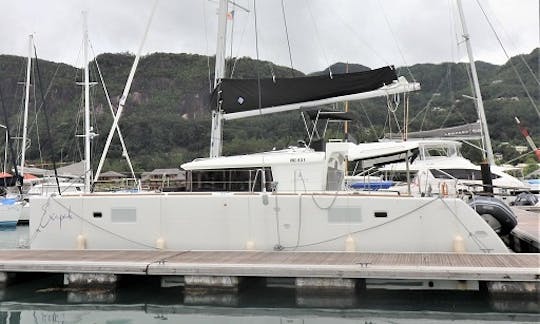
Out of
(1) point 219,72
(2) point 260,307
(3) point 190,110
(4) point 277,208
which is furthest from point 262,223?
(3) point 190,110

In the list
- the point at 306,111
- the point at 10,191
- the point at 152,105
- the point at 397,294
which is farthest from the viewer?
the point at 152,105

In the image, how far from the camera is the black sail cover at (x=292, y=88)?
1149cm

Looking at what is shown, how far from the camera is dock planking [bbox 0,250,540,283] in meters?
8.42

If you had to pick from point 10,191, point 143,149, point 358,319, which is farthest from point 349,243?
point 143,149

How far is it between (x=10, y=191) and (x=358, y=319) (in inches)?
1235

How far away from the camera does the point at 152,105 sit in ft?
336

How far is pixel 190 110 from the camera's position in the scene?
3895 inches

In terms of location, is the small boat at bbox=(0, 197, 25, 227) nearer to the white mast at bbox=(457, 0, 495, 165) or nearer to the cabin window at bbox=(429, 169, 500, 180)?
the cabin window at bbox=(429, 169, 500, 180)

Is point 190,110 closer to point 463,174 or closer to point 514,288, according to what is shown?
point 463,174

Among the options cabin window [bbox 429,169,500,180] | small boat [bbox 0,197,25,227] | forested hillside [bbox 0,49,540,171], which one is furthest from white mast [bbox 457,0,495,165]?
small boat [bbox 0,197,25,227]

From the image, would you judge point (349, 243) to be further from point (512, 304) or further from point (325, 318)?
point (512, 304)

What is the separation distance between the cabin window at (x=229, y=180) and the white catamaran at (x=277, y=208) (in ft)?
0.07

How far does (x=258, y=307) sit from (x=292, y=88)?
4.93 metres

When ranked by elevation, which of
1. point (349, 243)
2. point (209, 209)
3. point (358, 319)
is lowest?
point (358, 319)
